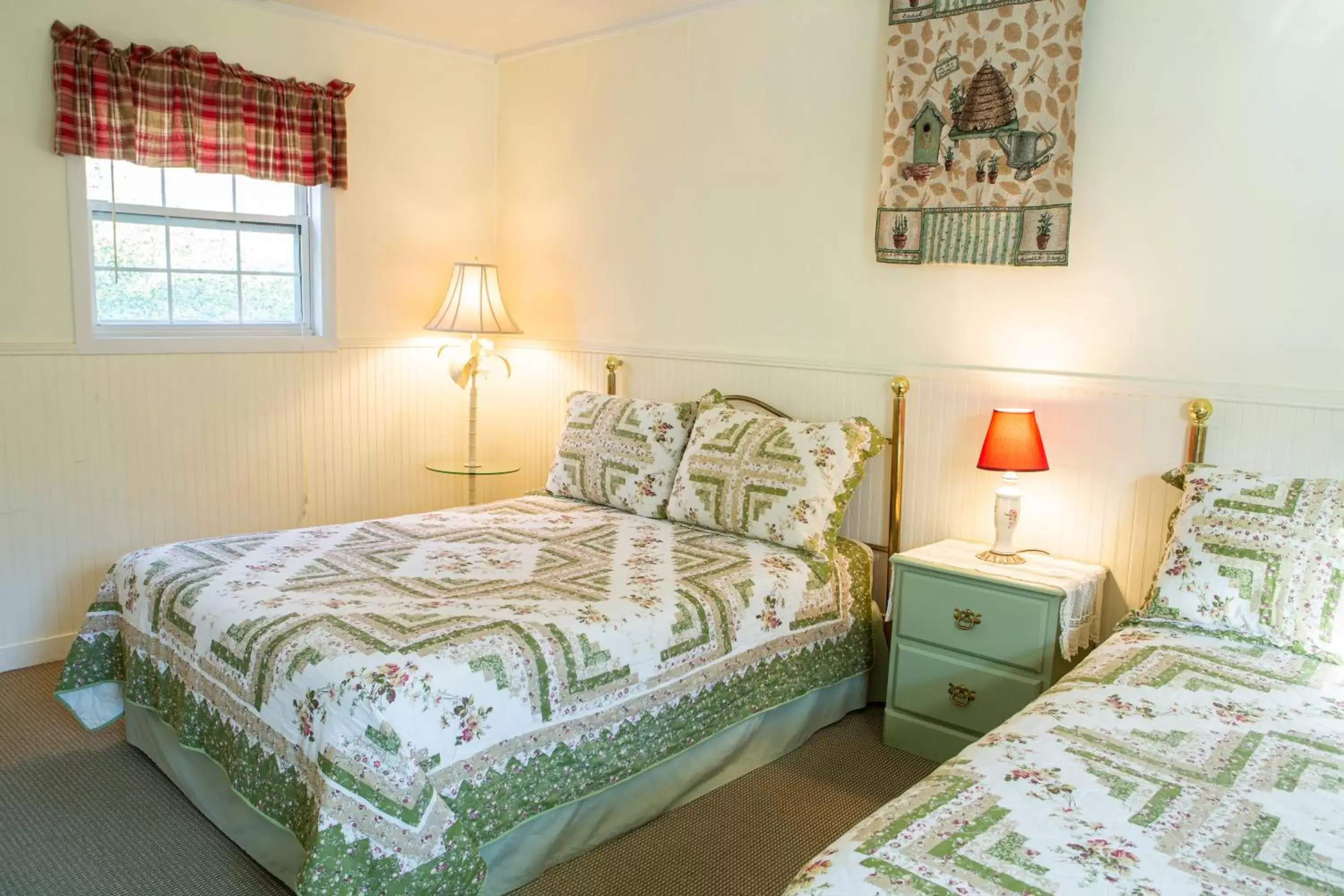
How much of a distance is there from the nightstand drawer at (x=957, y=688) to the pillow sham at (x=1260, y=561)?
443mm

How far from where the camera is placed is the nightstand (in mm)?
2822

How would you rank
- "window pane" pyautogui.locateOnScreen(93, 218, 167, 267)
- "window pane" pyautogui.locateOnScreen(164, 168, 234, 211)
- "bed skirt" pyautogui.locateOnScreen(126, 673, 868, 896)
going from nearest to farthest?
"bed skirt" pyautogui.locateOnScreen(126, 673, 868, 896)
"window pane" pyautogui.locateOnScreen(93, 218, 167, 267)
"window pane" pyautogui.locateOnScreen(164, 168, 234, 211)

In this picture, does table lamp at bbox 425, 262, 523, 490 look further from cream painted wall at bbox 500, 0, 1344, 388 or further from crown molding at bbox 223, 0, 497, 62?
crown molding at bbox 223, 0, 497, 62

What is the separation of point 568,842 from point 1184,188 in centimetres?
242

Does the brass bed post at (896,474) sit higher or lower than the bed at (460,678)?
higher

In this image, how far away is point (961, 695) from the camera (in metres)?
2.97

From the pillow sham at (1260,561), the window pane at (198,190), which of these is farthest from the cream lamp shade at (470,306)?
the pillow sham at (1260,561)

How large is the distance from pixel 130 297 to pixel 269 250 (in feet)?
1.91

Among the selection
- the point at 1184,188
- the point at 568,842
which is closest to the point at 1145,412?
the point at 1184,188

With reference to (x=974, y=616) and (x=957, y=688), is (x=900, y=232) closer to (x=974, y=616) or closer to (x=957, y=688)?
(x=974, y=616)

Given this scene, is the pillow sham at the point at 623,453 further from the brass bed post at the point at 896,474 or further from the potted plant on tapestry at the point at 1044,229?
the potted plant on tapestry at the point at 1044,229

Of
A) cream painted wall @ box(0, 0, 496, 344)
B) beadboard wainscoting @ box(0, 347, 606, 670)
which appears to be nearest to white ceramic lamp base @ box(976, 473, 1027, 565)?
beadboard wainscoting @ box(0, 347, 606, 670)

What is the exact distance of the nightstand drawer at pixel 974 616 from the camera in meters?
2.82

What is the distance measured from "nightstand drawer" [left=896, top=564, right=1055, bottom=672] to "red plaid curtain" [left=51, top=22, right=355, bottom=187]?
2.87 meters
